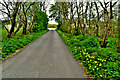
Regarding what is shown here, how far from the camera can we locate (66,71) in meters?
6.99

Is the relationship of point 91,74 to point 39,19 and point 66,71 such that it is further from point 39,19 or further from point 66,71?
point 39,19

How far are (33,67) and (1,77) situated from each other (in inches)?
77.3

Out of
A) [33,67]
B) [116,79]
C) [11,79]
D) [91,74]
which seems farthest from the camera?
[33,67]

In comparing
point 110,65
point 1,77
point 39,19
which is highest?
point 39,19

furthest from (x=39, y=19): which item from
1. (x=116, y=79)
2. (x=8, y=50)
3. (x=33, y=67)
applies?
(x=116, y=79)

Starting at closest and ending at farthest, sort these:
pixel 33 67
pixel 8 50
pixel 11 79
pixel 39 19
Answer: pixel 11 79, pixel 33 67, pixel 8 50, pixel 39 19

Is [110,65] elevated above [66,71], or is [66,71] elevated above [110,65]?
[110,65]

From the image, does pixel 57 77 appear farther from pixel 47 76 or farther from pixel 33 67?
pixel 33 67

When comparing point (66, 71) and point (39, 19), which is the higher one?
point (39, 19)

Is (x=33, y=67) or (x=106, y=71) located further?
(x=33, y=67)

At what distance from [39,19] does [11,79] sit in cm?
3104

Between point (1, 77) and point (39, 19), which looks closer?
point (1, 77)

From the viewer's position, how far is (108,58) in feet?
24.9

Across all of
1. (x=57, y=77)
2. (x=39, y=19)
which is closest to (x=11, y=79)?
(x=57, y=77)
